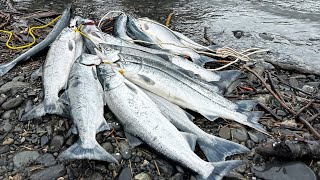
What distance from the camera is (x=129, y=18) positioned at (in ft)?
21.8

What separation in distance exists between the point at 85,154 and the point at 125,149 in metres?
0.61

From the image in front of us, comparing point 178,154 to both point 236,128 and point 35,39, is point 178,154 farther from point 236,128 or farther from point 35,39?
point 35,39

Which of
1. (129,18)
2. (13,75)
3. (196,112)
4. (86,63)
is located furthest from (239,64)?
(13,75)

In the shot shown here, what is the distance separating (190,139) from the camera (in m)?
4.08

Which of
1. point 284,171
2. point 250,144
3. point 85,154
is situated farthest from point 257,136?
point 85,154

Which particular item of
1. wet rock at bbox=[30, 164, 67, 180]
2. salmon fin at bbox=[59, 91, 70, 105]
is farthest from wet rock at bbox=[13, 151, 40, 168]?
salmon fin at bbox=[59, 91, 70, 105]

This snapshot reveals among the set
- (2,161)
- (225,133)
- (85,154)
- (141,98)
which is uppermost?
(141,98)

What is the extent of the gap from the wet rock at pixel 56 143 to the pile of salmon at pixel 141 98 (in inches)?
11.9

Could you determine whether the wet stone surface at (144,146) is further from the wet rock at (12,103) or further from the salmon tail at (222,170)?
the salmon tail at (222,170)

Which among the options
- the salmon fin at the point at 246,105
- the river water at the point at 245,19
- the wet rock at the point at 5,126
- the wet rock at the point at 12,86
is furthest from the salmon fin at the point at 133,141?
the river water at the point at 245,19

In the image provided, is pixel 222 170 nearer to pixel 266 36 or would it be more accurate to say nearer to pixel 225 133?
pixel 225 133

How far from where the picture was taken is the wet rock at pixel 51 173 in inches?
151

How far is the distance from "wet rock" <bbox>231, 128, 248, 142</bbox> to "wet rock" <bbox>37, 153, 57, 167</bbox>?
2.22m

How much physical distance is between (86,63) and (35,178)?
176cm
